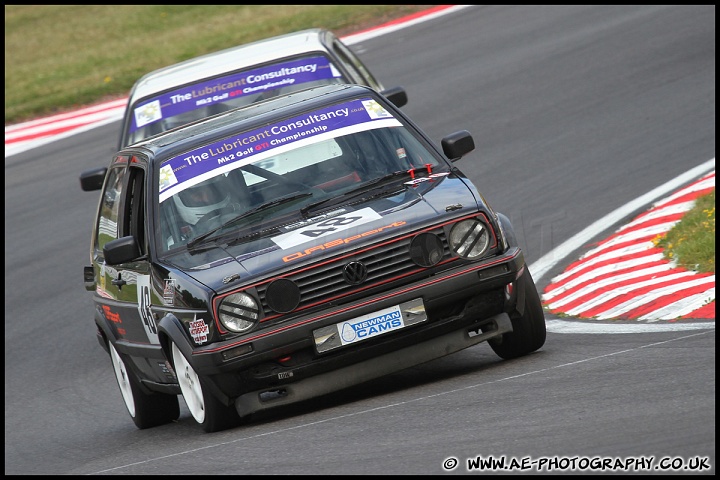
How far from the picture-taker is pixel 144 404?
8.07 metres

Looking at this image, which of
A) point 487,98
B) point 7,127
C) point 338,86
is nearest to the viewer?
point 338,86

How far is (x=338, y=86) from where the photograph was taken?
820 cm

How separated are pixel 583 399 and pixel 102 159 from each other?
12.4 meters

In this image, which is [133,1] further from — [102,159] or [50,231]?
[50,231]

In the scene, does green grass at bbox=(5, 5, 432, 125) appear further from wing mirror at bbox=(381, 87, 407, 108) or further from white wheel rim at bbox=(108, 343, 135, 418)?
white wheel rim at bbox=(108, 343, 135, 418)

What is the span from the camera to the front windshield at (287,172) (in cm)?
720

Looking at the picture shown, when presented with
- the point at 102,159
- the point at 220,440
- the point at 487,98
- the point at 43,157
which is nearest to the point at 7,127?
the point at 43,157

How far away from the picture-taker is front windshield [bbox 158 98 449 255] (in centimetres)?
720

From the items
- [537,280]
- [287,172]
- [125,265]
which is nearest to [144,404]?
[125,265]

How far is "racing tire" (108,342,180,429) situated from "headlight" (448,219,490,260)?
2436 mm

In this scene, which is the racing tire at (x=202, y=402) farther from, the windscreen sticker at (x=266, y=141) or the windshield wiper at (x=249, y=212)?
the windscreen sticker at (x=266, y=141)

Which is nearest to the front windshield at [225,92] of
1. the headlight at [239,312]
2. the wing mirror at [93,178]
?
the wing mirror at [93,178]

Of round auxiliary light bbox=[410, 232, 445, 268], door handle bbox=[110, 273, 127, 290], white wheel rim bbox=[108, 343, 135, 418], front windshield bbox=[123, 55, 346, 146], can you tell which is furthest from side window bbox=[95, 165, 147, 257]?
front windshield bbox=[123, 55, 346, 146]

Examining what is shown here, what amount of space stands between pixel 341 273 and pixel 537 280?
3.70m
